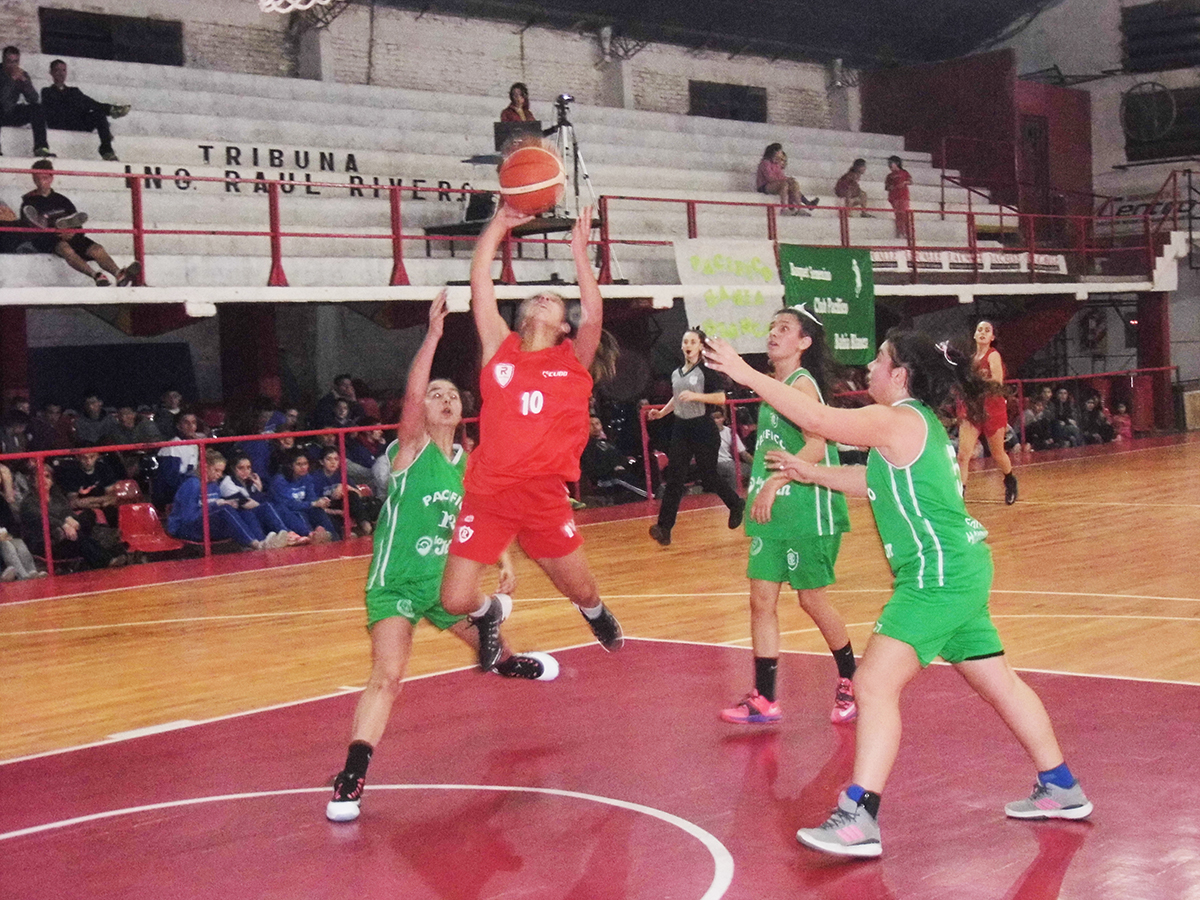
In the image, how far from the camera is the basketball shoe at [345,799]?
5.05 meters

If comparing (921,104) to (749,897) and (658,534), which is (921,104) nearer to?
(658,534)

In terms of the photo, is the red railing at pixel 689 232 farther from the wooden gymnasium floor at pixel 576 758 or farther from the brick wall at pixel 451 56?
the wooden gymnasium floor at pixel 576 758

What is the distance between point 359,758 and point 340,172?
14686 millimetres

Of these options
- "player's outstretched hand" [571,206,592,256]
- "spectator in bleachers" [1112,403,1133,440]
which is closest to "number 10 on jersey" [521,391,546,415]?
"player's outstretched hand" [571,206,592,256]

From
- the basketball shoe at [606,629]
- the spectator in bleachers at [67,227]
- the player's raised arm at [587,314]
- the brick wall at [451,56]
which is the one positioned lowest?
the basketball shoe at [606,629]

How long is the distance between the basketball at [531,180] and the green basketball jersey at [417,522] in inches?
51.3

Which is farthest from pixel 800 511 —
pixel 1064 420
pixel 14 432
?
pixel 1064 420

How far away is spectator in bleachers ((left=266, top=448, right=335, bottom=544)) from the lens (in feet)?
45.5

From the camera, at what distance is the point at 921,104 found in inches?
1125

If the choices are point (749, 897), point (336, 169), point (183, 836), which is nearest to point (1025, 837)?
point (749, 897)

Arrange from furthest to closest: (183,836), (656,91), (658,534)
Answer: (656,91) → (658,534) → (183,836)

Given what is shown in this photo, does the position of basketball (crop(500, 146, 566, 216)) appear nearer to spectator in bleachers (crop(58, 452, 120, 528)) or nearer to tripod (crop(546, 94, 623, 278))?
spectator in bleachers (crop(58, 452, 120, 528))

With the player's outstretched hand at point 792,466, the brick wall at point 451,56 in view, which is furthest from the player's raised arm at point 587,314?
the brick wall at point 451,56

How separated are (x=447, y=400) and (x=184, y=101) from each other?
14.4m
